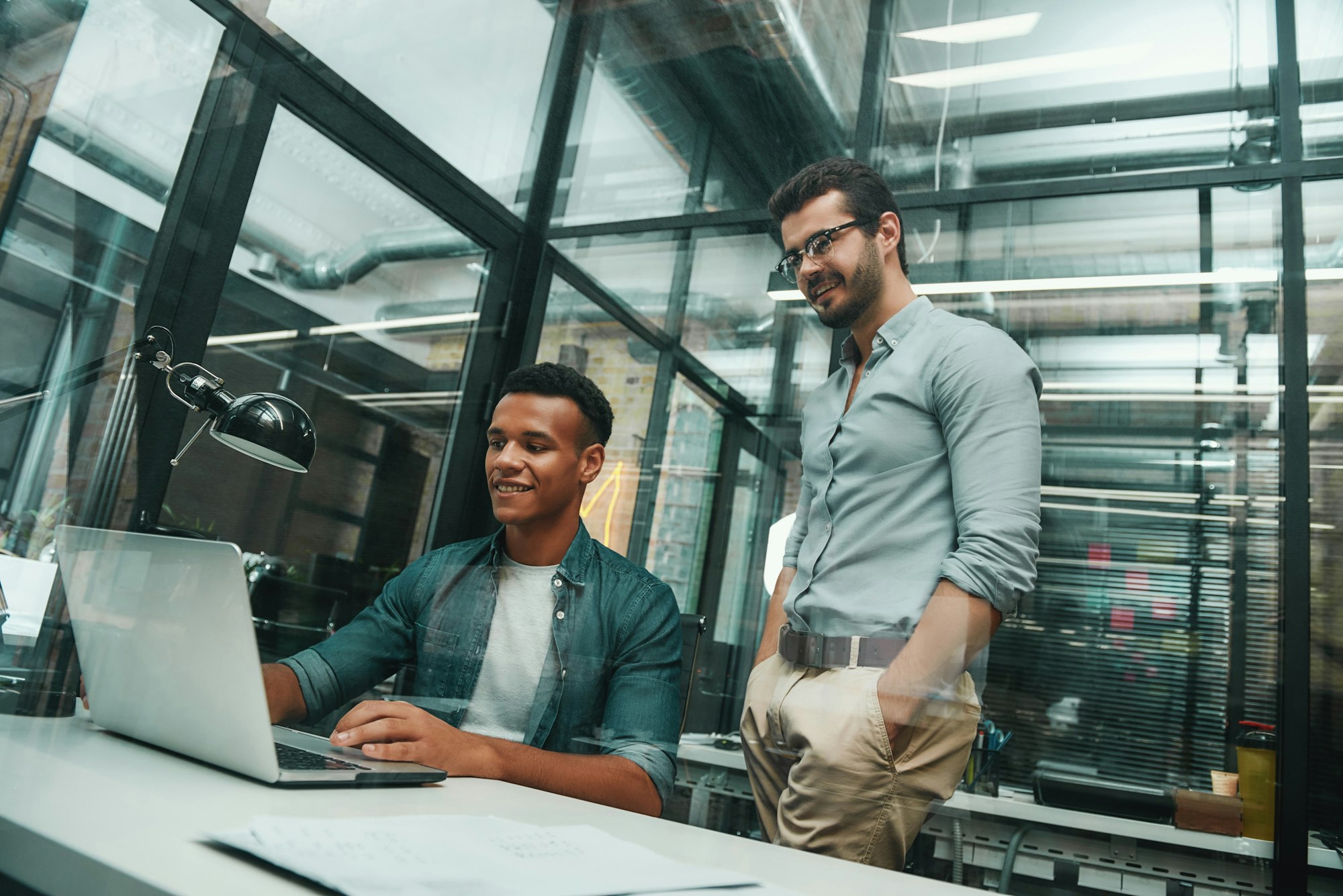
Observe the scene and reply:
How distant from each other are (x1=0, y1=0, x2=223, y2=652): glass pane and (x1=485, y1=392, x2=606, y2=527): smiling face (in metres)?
0.77

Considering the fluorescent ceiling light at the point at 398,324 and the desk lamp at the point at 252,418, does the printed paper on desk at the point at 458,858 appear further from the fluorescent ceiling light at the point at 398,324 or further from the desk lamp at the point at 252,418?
the fluorescent ceiling light at the point at 398,324

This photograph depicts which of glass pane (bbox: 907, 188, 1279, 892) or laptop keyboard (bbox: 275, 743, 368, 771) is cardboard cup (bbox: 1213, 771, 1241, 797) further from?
laptop keyboard (bbox: 275, 743, 368, 771)

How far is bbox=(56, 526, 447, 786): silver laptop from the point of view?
2.47ft

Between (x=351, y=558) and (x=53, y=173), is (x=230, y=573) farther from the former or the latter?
(x=351, y=558)

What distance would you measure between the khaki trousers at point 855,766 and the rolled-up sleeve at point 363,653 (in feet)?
2.21

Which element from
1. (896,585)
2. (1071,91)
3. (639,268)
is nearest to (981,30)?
(1071,91)

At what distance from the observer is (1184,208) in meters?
2.43

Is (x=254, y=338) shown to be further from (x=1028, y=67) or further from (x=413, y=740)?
(x=1028, y=67)

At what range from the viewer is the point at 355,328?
2381 millimetres

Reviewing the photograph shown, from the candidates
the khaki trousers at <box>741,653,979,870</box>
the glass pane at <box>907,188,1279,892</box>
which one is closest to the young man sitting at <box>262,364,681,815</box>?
the khaki trousers at <box>741,653,979,870</box>

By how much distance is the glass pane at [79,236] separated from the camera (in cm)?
159

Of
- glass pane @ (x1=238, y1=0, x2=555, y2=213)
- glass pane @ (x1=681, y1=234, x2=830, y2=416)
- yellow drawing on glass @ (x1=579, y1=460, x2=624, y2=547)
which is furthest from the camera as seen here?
glass pane @ (x1=681, y1=234, x2=830, y2=416)

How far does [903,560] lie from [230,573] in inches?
36.1

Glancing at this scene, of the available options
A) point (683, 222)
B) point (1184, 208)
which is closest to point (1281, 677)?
point (1184, 208)
